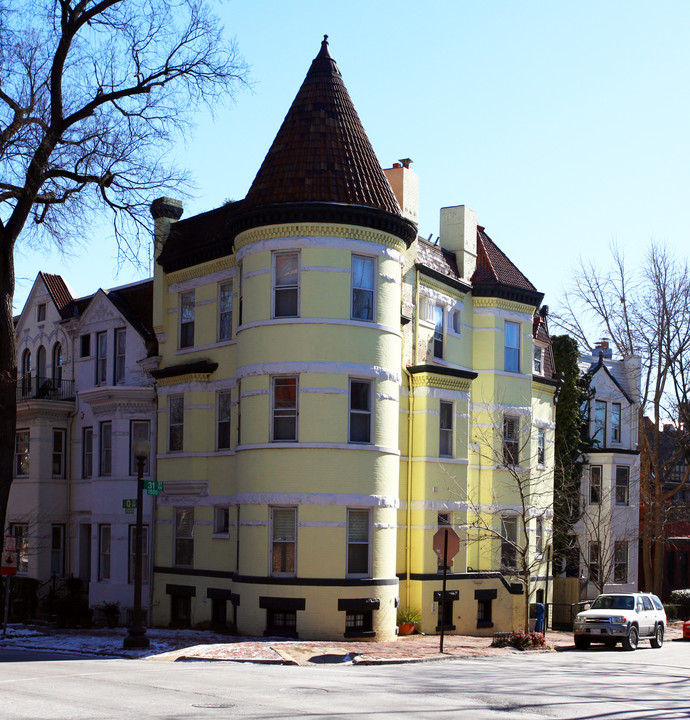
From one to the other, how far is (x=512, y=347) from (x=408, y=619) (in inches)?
431

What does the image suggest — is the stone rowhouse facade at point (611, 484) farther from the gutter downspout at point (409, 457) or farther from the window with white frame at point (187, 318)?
the window with white frame at point (187, 318)

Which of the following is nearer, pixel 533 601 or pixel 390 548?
pixel 390 548

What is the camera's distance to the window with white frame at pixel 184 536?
30328mm

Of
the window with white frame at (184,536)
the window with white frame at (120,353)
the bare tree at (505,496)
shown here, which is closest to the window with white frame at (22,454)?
the window with white frame at (120,353)

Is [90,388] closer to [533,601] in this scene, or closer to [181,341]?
[181,341]

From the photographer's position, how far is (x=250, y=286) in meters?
26.9

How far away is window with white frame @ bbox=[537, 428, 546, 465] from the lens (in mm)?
36206

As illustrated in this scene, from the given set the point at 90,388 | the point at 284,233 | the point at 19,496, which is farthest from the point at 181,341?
the point at 19,496

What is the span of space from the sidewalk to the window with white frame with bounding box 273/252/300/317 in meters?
8.47

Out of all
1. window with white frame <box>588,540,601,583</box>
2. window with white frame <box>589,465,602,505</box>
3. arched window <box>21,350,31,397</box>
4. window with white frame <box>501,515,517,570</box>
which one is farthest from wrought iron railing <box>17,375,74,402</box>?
window with white frame <box>589,465,602,505</box>

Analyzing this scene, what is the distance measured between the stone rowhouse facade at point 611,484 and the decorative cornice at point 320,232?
63.1 feet

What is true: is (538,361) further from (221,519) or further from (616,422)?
(221,519)

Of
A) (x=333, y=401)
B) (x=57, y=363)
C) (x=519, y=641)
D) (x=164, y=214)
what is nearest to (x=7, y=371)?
(x=333, y=401)

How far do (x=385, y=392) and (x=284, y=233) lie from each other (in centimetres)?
503
